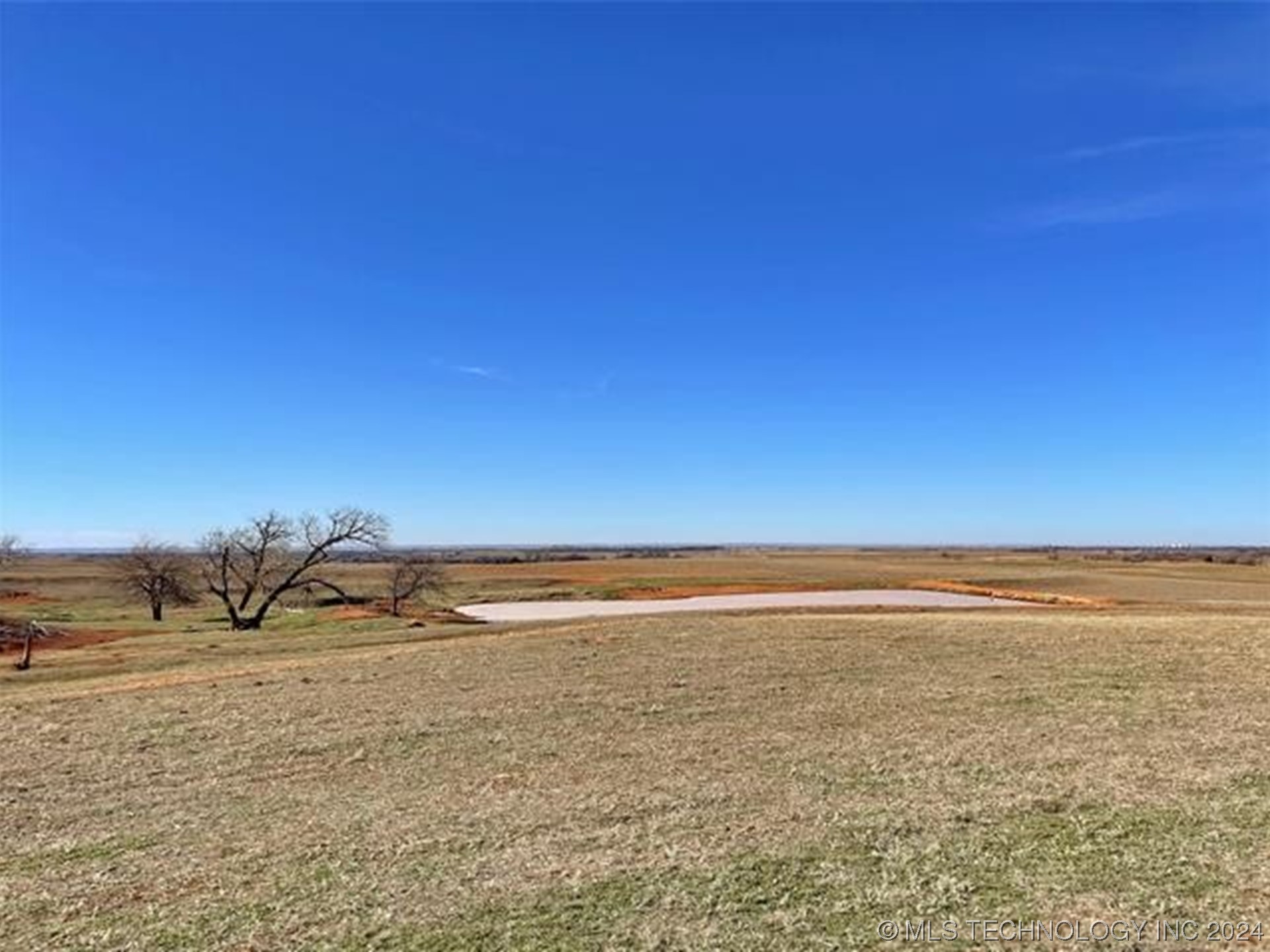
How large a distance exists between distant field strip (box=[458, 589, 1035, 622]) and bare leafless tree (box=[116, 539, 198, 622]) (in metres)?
Answer: 22.0

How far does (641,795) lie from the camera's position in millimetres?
9422

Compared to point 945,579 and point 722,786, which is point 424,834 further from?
point 945,579

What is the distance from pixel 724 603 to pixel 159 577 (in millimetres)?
38268

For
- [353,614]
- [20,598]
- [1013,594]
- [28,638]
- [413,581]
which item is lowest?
[20,598]

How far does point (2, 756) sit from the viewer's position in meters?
11.9

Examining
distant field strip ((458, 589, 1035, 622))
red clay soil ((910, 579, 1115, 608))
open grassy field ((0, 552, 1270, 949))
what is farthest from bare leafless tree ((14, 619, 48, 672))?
red clay soil ((910, 579, 1115, 608))

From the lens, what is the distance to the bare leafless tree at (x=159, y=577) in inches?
2298

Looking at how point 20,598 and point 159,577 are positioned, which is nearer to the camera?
point 159,577

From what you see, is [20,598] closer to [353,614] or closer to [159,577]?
[159,577]

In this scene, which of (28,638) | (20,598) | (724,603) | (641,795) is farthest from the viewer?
(20,598)

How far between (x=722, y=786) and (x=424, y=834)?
3.23 metres

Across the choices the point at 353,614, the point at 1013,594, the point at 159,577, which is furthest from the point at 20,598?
the point at 1013,594

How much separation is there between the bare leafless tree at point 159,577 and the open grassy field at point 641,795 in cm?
4163

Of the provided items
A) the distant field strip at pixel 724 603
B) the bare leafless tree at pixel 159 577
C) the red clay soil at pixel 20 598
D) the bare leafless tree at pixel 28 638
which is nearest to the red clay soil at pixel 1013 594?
the distant field strip at pixel 724 603
